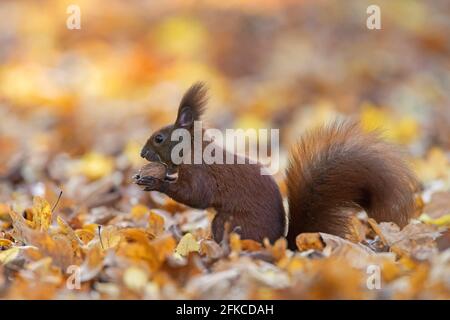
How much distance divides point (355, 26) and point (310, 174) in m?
6.62

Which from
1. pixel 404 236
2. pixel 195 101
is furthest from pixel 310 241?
pixel 195 101

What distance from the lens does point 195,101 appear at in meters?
3.40

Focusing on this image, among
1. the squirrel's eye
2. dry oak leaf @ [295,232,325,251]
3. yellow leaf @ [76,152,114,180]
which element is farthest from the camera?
yellow leaf @ [76,152,114,180]

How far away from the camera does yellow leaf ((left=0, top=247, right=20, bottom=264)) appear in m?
2.99

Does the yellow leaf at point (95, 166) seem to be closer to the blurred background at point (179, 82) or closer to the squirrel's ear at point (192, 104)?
the blurred background at point (179, 82)

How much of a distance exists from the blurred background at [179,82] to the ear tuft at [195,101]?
0.59 m

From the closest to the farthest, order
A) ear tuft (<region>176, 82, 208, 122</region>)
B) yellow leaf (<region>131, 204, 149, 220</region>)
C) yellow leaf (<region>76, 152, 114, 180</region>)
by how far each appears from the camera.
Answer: ear tuft (<region>176, 82, 208, 122</region>)
yellow leaf (<region>131, 204, 149, 220</region>)
yellow leaf (<region>76, 152, 114, 180</region>)

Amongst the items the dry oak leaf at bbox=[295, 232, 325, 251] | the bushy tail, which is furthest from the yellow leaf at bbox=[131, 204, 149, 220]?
the dry oak leaf at bbox=[295, 232, 325, 251]

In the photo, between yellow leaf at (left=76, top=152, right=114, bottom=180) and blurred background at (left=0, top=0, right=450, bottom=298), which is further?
yellow leaf at (left=76, top=152, right=114, bottom=180)

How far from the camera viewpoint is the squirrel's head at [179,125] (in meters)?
3.40

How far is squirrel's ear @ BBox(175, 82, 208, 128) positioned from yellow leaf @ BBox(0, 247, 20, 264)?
878 mm

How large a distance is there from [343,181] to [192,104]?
0.71 meters

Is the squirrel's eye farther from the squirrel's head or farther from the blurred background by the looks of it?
the blurred background

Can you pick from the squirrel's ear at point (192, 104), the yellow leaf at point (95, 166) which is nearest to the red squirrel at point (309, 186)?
the squirrel's ear at point (192, 104)
